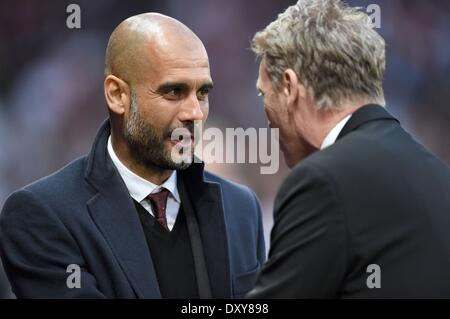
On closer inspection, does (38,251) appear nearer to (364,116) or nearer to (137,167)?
(137,167)

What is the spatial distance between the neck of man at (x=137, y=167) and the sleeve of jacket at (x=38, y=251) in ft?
0.65

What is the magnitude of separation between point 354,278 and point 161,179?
519 millimetres

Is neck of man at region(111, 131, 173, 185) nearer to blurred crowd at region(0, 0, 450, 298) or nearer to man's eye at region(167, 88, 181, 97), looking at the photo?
man's eye at region(167, 88, 181, 97)

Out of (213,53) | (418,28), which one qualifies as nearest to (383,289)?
(213,53)

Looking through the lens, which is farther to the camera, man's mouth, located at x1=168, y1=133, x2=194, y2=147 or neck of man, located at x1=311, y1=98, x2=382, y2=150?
man's mouth, located at x1=168, y1=133, x2=194, y2=147

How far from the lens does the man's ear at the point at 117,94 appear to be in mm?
1527

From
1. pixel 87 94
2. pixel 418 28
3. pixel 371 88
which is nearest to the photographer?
Answer: pixel 371 88

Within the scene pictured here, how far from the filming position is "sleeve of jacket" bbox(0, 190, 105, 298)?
1354mm

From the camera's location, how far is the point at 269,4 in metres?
3.34

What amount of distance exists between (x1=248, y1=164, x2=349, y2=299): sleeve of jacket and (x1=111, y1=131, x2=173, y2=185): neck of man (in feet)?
1.35

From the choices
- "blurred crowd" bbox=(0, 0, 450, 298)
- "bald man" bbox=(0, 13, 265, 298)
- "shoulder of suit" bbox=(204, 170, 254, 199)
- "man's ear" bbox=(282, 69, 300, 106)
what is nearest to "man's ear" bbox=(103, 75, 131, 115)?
"bald man" bbox=(0, 13, 265, 298)

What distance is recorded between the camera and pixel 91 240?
1.38m

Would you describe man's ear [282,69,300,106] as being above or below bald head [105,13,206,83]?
below

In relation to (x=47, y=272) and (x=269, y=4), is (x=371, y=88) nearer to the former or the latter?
(x=47, y=272)
